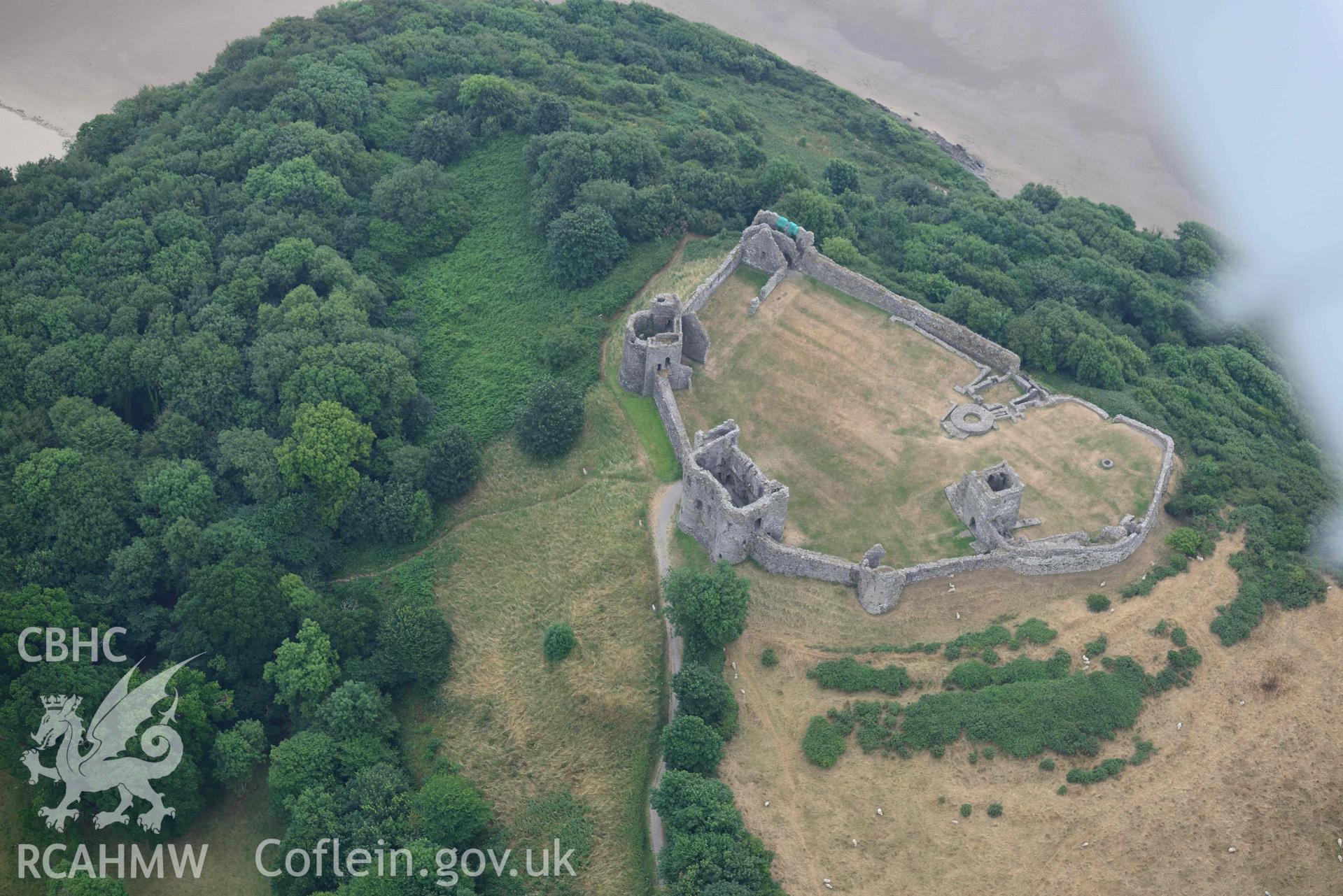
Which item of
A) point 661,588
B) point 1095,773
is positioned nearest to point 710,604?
point 661,588

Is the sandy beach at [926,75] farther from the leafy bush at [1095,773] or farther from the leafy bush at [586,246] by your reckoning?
the leafy bush at [1095,773]

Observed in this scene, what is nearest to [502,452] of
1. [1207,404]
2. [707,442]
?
[707,442]

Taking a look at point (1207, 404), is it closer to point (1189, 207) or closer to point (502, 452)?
point (1189, 207)

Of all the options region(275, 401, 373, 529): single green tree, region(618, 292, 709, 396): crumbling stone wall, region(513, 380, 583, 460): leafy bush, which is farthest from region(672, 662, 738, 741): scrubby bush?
region(275, 401, 373, 529): single green tree

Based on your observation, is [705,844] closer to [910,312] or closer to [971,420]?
[971,420]

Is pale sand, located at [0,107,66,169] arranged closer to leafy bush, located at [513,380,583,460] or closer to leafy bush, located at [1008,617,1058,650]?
leafy bush, located at [513,380,583,460]

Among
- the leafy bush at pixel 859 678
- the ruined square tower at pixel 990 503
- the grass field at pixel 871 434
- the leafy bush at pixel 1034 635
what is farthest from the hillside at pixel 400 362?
the leafy bush at pixel 859 678

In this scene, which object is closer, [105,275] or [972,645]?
[972,645]
